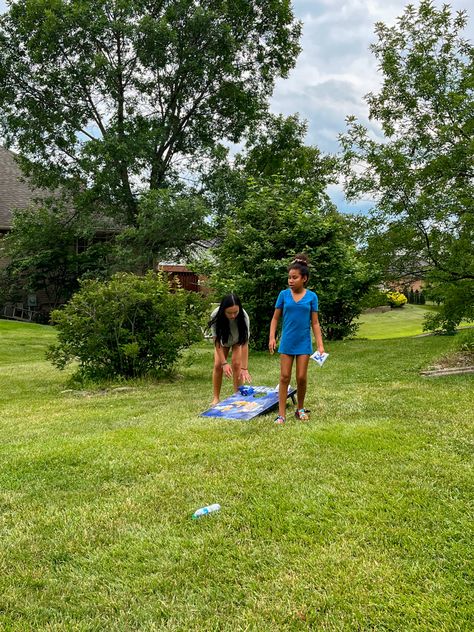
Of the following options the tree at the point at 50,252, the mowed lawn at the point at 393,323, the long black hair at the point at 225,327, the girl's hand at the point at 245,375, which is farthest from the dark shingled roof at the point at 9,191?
the girl's hand at the point at 245,375

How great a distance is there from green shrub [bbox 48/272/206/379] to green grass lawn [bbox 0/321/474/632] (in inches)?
125

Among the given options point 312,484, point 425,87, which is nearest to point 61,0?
point 425,87

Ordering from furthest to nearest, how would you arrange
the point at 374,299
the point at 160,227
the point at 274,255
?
1. the point at 160,227
2. the point at 374,299
3. the point at 274,255

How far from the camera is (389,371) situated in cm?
877

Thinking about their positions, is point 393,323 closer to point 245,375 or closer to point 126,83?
point 126,83

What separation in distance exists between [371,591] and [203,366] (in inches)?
365

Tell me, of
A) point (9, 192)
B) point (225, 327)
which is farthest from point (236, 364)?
point (9, 192)

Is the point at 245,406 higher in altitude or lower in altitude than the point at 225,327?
lower

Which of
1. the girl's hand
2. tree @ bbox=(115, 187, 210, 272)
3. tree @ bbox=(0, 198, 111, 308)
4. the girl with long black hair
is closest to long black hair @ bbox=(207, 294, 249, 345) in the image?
the girl with long black hair

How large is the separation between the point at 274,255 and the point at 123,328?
5.96 meters

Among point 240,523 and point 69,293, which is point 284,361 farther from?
point 69,293

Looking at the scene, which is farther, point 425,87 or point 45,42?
point 45,42

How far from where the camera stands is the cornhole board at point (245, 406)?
572cm

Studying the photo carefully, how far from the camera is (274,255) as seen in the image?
1374 centimetres
